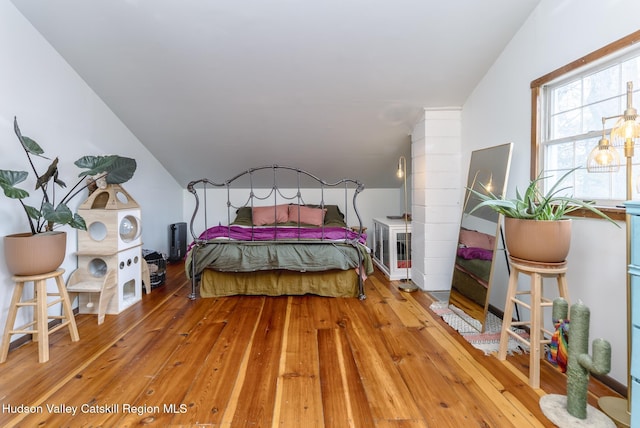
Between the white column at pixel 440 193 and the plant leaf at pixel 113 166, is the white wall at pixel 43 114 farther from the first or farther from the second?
the white column at pixel 440 193

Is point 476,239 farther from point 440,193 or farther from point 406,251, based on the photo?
point 406,251

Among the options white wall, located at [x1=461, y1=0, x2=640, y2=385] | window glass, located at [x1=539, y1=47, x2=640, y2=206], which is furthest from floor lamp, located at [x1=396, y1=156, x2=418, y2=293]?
window glass, located at [x1=539, y1=47, x2=640, y2=206]

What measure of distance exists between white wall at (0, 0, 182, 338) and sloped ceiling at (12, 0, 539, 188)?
113mm

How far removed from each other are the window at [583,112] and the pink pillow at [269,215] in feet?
9.70

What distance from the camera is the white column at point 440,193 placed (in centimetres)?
303

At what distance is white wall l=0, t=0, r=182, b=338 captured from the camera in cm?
197

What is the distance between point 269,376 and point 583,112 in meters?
2.45

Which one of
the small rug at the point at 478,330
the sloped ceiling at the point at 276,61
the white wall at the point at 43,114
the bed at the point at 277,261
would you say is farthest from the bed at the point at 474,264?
the white wall at the point at 43,114

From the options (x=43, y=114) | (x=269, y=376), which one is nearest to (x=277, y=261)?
(x=269, y=376)

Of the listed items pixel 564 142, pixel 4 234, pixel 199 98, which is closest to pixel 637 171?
pixel 564 142

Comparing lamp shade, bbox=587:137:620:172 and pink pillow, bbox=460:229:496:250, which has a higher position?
lamp shade, bbox=587:137:620:172

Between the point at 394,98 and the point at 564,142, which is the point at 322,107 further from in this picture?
the point at 564,142

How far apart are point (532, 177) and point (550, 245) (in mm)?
784

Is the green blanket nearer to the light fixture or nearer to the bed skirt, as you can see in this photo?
the bed skirt
